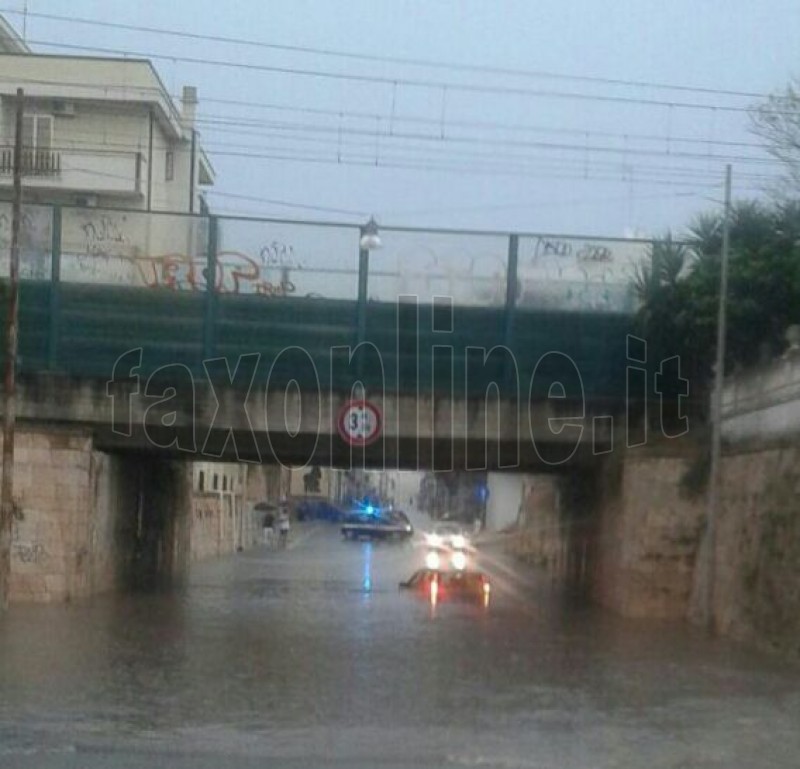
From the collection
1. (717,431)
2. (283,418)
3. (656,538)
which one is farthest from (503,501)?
(717,431)

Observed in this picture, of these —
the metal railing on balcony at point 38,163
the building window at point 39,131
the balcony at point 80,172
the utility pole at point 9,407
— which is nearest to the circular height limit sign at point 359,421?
the utility pole at point 9,407

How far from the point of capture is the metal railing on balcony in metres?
48.8

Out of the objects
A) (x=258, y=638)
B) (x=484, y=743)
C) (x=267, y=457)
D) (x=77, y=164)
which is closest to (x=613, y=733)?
(x=484, y=743)

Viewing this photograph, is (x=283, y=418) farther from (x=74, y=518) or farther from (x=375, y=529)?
(x=375, y=529)

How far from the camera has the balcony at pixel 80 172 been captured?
4891cm

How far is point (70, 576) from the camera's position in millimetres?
26797

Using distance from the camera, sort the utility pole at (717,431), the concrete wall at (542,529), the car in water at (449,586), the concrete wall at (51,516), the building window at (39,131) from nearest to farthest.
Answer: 1. the utility pole at (717,431)
2. the concrete wall at (51,516)
3. the car in water at (449,586)
4. the concrete wall at (542,529)
5. the building window at (39,131)

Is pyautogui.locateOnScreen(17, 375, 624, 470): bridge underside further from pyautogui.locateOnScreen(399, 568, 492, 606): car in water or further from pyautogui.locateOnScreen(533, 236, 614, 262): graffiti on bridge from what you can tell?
pyautogui.locateOnScreen(399, 568, 492, 606): car in water

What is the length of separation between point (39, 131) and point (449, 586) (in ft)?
80.6

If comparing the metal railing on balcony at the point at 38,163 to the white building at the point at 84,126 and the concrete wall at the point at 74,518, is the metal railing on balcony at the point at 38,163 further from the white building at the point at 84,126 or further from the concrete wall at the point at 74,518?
the concrete wall at the point at 74,518

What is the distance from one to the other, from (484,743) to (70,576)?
1570 cm

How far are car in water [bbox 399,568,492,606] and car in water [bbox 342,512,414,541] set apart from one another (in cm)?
3834

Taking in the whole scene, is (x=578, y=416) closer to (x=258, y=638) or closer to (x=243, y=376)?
(x=243, y=376)

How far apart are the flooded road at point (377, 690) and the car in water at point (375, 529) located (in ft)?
145
